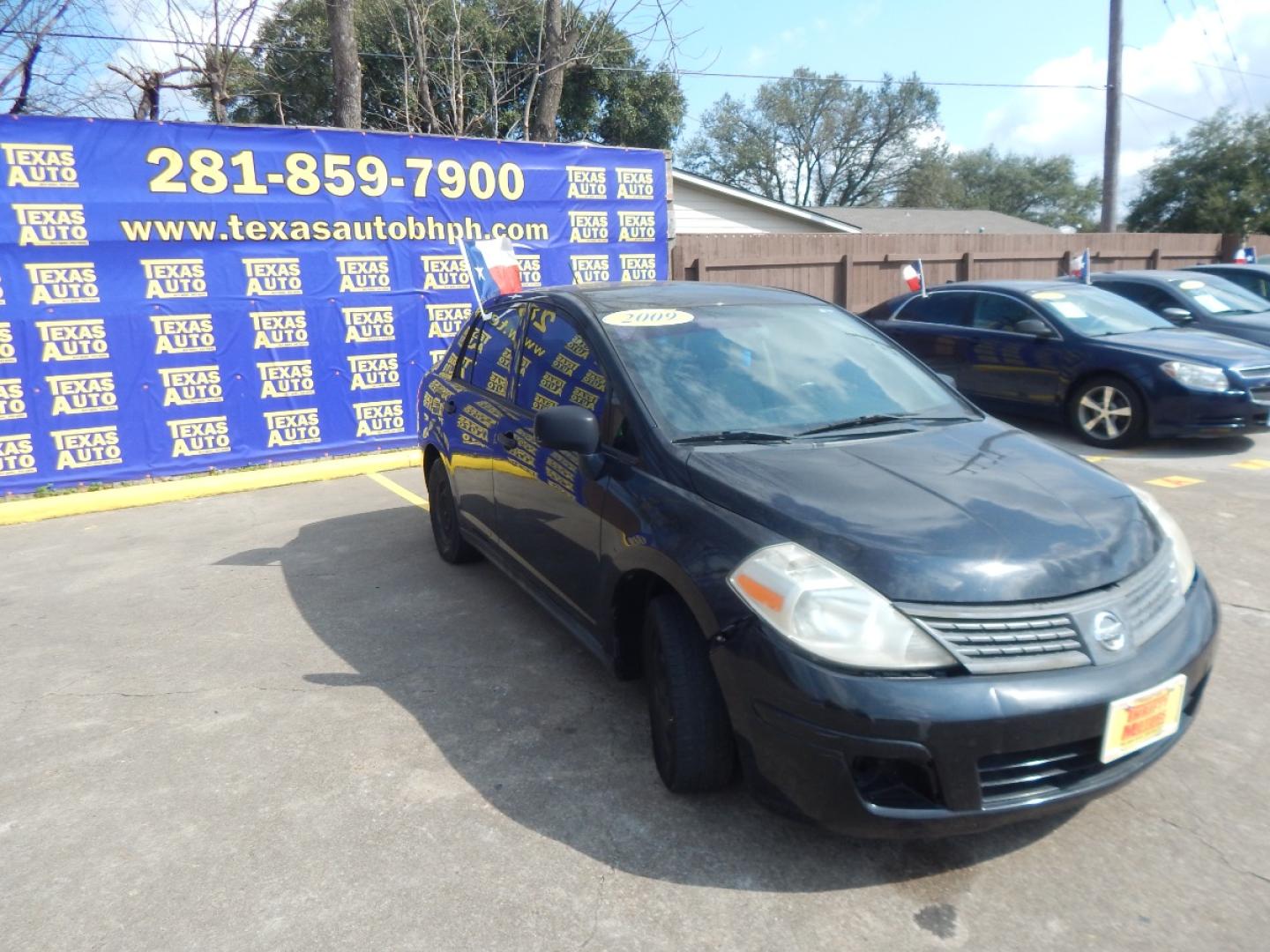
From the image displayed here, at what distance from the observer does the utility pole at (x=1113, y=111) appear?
719 inches

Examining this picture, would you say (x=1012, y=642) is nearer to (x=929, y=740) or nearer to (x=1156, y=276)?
(x=929, y=740)

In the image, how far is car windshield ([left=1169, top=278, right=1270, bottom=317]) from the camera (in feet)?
33.0

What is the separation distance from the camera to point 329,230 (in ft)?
27.8

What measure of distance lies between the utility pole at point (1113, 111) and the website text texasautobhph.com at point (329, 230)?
1451 cm

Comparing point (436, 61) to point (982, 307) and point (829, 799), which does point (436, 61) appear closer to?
point (982, 307)

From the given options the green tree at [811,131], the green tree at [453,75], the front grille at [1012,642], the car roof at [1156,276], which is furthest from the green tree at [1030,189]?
the front grille at [1012,642]

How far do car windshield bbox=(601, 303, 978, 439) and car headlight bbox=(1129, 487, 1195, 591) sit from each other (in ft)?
2.66

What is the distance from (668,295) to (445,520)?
7.10ft

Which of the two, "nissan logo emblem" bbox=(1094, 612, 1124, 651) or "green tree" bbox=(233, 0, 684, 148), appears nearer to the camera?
"nissan logo emblem" bbox=(1094, 612, 1124, 651)

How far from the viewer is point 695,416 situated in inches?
130

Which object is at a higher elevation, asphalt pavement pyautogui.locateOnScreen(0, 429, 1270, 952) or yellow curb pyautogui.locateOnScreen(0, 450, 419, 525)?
yellow curb pyautogui.locateOnScreen(0, 450, 419, 525)

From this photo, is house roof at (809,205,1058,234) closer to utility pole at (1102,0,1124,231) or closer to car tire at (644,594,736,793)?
utility pole at (1102,0,1124,231)

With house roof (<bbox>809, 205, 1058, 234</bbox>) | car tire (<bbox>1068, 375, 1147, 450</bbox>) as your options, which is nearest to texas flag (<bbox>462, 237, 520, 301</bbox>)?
car tire (<bbox>1068, 375, 1147, 450</bbox>)

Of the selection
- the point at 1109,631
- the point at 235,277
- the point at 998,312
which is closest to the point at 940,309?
the point at 998,312
